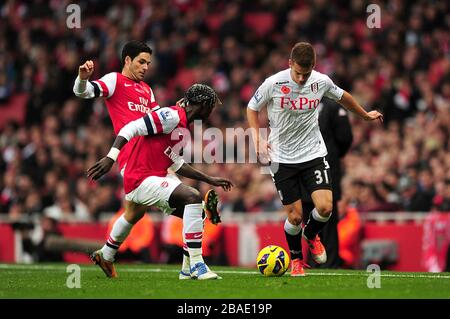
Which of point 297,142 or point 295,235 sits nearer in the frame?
point 297,142

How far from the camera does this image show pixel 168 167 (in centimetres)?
1056

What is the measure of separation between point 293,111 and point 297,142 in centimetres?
36

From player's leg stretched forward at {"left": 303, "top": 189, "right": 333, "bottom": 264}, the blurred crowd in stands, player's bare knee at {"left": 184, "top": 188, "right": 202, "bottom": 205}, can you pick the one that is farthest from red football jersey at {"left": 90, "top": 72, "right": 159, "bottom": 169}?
the blurred crowd in stands

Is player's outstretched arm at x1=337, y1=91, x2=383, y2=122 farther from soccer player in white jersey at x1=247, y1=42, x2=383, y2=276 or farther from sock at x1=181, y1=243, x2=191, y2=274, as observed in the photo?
sock at x1=181, y1=243, x2=191, y2=274

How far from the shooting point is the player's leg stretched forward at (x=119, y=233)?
10.7 m

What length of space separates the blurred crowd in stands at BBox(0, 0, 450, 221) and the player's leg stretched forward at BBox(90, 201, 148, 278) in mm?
4390

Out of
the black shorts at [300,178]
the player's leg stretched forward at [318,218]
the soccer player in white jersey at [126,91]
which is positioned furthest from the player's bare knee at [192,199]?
the player's leg stretched forward at [318,218]

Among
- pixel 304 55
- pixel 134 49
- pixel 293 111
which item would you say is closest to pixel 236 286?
pixel 293 111

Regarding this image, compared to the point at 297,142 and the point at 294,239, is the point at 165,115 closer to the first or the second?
the point at 297,142

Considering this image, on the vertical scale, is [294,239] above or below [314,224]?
below

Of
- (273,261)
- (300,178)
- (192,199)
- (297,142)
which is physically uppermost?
(297,142)

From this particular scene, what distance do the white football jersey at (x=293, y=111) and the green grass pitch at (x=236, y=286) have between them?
1307 millimetres
